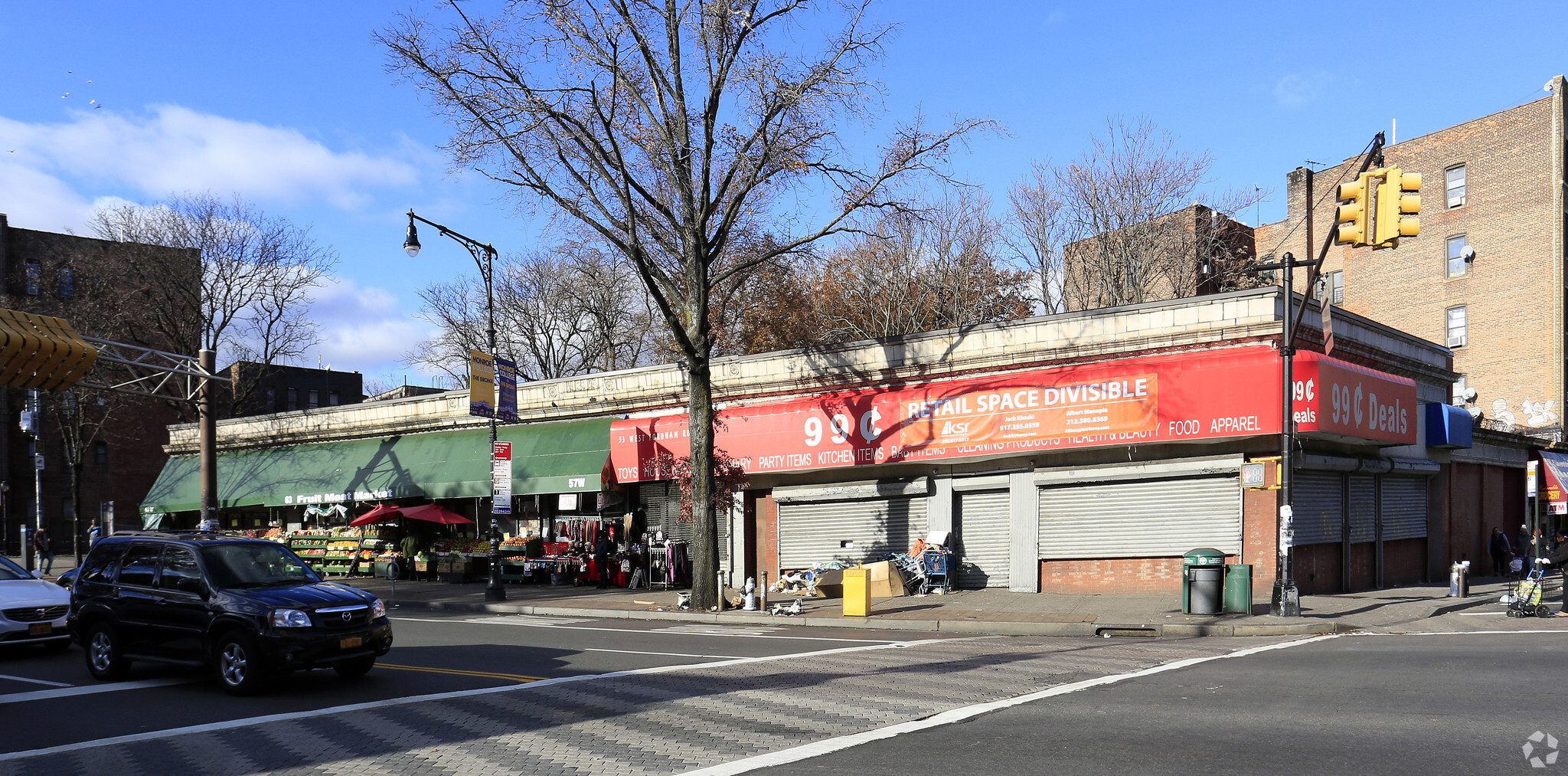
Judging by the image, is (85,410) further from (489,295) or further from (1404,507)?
(1404,507)

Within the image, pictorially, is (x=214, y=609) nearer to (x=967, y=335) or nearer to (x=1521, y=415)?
(x=967, y=335)

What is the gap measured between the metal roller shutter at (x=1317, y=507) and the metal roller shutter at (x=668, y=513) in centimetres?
1378

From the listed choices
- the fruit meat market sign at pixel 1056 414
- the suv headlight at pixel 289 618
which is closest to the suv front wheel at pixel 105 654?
the suv headlight at pixel 289 618

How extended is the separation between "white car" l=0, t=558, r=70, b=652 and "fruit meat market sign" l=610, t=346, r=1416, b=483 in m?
14.1

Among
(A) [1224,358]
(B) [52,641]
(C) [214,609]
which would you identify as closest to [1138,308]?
(A) [1224,358]

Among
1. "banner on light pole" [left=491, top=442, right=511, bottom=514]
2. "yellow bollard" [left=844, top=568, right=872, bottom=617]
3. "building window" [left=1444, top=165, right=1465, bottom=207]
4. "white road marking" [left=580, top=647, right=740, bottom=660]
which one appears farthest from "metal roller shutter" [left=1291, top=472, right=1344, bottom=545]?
"building window" [left=1444, top=165, right=1465, bottom=207]

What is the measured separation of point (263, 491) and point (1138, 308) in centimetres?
3074

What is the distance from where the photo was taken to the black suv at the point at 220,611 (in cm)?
1119

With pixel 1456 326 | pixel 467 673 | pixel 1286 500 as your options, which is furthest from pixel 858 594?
pixel 1456 326

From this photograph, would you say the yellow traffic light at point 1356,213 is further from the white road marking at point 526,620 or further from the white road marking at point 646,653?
the white road marking at point 526,620

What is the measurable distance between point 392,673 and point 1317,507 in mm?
19052

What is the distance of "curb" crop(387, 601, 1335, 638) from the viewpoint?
17.2m

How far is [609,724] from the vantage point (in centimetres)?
954

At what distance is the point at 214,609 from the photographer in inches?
451
